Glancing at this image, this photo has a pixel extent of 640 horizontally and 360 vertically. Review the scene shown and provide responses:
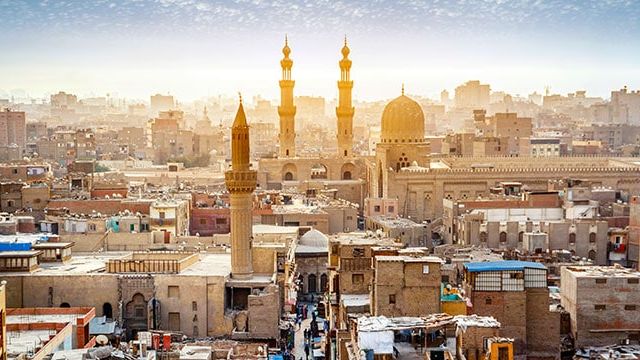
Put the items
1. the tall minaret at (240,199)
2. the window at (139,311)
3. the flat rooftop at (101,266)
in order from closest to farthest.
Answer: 1. the window at (139,311)
2. the flat rooftop at (101,266)
3. the tall minaret at (240,199)

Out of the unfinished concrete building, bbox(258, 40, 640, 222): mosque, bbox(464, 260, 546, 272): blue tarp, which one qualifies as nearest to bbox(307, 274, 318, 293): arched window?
bbox(258, 40, 640, 222): mosque

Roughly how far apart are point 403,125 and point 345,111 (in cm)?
708

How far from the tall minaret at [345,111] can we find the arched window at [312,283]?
17.0 meters

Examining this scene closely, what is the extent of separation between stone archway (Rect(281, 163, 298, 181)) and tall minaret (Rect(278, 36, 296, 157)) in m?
0.92

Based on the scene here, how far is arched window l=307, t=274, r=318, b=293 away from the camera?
26578mm

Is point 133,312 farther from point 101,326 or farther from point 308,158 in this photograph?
point 308,158

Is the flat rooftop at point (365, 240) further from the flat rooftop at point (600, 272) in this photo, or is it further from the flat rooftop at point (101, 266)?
the flat rooftop at point (600, 272)

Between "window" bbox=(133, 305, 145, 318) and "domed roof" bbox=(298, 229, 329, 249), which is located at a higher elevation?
"domed roof" bbox=(298, 229, 329, 249)

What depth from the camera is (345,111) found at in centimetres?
4319

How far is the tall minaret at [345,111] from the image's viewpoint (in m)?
42.9

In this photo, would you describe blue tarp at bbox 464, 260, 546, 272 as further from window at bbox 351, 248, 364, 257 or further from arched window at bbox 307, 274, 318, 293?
arched window at bbox 307, 274, 318, 293

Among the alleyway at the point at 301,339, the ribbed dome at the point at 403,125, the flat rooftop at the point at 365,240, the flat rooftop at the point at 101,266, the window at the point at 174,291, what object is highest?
the ribbed dome at the point at 403,125

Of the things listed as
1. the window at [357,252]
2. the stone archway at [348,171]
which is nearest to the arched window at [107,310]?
the window at [357,252]

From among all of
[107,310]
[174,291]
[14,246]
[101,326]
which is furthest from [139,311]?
[14,246]
